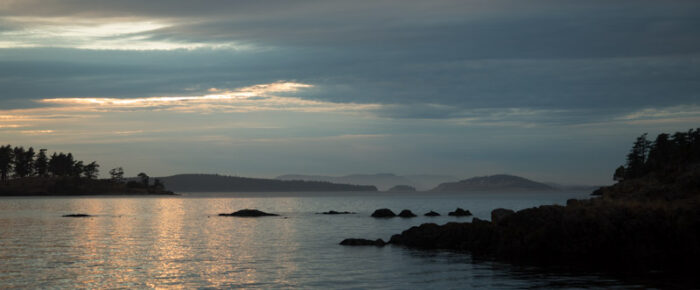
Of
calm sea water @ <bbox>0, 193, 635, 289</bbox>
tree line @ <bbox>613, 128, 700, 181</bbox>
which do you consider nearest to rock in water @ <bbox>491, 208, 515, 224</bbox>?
calm sea water @ <bbox>0, 193, 635, 289</bbox>

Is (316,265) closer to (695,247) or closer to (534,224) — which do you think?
(534,224)

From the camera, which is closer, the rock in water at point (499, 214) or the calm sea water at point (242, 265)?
the calm sea water at point (242, 265)

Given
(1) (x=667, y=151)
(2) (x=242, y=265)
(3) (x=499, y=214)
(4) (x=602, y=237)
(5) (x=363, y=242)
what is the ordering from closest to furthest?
(2) (x=242, y=265) < (4) (x=602, y=237) < (3) (x=499, y=214) < (5) (x=363, y=242) < (1) (x=667, y=151)

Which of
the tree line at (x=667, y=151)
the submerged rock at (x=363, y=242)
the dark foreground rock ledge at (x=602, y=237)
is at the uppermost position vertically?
the tree line at (x=667, y=151)

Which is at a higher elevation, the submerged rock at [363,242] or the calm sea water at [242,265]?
the submerged rock at [363,242]

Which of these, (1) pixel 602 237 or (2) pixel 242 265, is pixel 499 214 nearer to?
(1) pixel 602 237

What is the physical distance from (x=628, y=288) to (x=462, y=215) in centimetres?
8672

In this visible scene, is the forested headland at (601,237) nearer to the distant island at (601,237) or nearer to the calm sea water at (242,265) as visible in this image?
the distant island at (601,237)

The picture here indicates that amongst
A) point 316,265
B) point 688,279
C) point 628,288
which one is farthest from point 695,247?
point 316,265

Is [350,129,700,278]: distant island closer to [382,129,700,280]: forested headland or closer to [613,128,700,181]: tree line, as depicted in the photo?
[382,129,700,280]: forested headland

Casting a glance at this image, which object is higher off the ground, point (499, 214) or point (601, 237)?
point (499, 214)

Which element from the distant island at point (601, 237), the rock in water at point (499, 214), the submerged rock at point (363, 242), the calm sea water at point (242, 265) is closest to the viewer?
the calm sea water at point (242, 265)

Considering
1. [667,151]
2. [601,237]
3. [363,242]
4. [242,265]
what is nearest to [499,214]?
[601,237]

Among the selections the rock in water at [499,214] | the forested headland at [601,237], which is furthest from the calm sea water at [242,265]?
the rock in water at [499,214]
